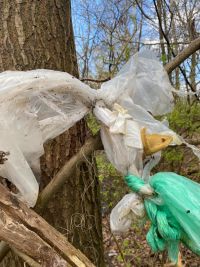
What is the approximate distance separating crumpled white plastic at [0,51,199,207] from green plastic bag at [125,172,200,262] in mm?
98

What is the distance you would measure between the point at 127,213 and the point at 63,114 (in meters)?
0.30

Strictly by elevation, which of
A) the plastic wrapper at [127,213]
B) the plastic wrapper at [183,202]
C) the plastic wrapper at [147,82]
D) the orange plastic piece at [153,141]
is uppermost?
the plastic wrapper at [147,82]

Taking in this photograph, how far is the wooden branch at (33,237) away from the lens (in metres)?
0.76

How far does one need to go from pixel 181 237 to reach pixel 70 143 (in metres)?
0.76

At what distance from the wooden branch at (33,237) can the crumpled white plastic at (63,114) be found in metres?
0.08

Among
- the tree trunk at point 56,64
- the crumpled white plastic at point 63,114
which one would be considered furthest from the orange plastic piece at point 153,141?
the tree trunk at point 56,64

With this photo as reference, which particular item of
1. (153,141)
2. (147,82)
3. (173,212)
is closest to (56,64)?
(147,82)

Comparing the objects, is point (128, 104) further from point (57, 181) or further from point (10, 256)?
point (10, 256)

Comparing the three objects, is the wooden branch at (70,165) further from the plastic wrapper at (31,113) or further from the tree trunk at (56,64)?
the tree trunk at (56,64)

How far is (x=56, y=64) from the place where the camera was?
156 centimetres

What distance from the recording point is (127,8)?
4262 millimetres

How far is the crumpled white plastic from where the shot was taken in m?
0.94

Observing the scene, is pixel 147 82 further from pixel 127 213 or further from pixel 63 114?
pixel 127 213

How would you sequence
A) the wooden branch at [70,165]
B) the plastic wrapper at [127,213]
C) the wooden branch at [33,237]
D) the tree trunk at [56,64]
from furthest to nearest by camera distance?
the tree trunk at [56,64] < the wooden branch at [70,165] < the plastic wrapper at [127,213] < the wooden branch at [33,237]
